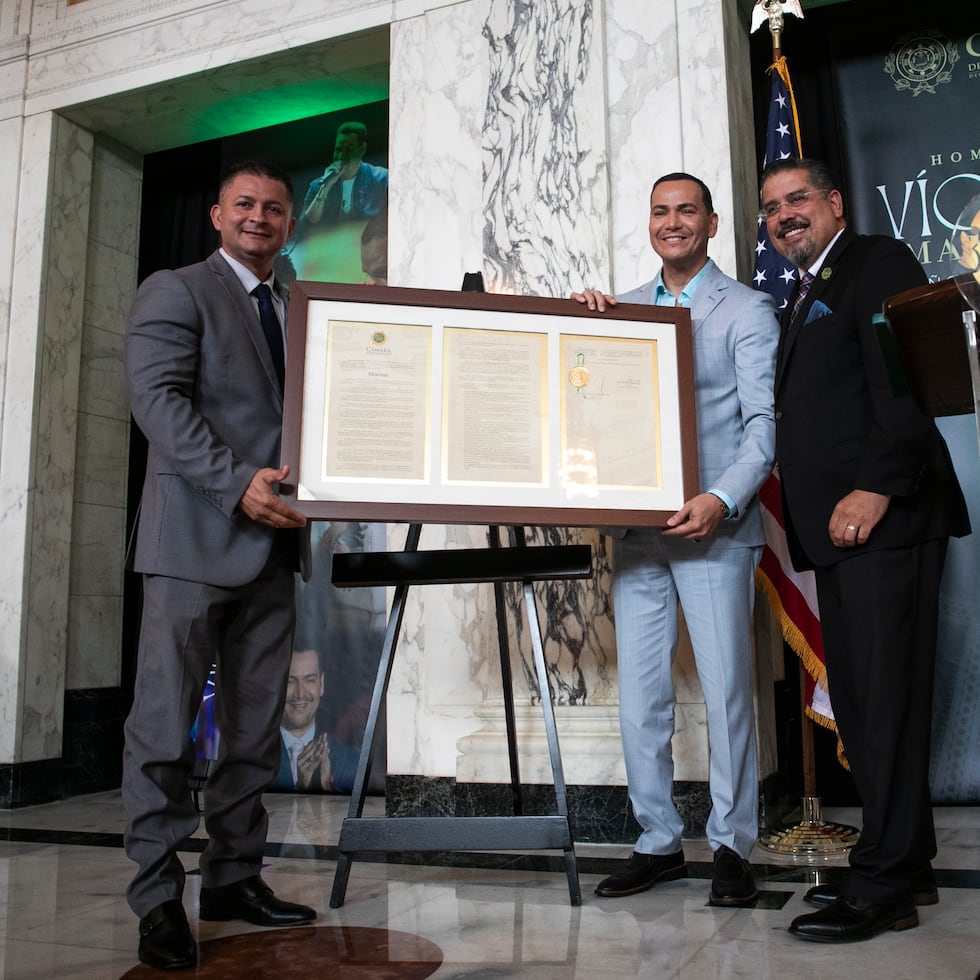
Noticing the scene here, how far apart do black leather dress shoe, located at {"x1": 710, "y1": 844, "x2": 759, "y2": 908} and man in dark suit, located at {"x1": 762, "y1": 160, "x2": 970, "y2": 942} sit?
158 mm

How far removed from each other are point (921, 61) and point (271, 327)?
124 inches

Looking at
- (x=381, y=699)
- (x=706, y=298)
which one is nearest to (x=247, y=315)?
(x=381, y=699)

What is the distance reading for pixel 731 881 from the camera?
2.38 metres

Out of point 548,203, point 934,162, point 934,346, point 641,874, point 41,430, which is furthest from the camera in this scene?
point 41,430

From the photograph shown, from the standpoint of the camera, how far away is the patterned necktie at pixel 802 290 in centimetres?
247

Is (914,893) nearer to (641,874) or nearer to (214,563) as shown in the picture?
(641,874)

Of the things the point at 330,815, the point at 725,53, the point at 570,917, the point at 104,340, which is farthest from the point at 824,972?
the point at 104,340

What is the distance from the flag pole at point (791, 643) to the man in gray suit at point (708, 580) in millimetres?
612

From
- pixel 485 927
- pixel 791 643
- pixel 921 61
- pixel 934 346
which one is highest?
pixel 921 61

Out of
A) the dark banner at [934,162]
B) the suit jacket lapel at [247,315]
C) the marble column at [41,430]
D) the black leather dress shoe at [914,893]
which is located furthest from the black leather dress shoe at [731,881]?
the marble column at [41,430]

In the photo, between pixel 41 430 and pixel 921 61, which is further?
pixel 41 430

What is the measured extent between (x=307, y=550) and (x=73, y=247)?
10.8 ft

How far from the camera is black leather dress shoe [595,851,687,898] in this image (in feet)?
8.18

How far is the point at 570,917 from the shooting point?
232 cm
